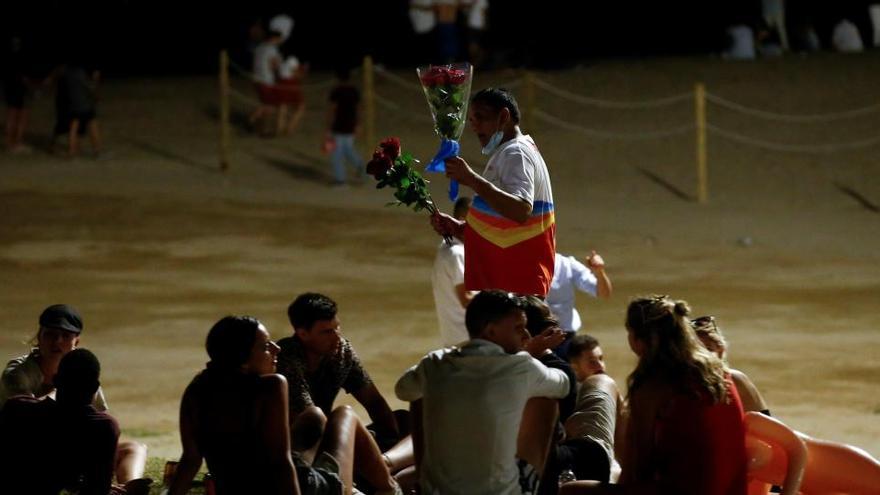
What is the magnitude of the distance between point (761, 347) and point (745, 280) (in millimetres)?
3015

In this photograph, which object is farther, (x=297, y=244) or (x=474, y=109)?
(x=297, y=244)

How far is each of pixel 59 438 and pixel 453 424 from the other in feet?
5.50

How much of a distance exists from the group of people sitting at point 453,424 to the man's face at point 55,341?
0.87 meters

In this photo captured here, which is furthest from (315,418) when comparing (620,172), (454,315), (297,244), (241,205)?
(620,172)

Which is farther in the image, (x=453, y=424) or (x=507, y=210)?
(x=507, y=210)

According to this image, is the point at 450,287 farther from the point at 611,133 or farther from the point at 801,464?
the point at 611,133

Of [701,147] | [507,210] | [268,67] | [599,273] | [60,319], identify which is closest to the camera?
[507,210]

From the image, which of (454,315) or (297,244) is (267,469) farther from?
(297,244)

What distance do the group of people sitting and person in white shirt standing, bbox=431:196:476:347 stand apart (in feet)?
7.23

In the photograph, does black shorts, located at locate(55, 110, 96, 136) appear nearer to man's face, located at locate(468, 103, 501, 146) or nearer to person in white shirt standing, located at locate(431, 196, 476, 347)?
person in white shirt standing, located at locate(431, 196, 476, 347)

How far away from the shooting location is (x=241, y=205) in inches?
790

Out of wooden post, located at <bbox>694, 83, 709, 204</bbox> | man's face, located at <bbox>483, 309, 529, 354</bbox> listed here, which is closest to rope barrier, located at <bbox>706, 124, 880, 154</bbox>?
wooden post, located at <bbox>694, 83, 709, 204</bbox>

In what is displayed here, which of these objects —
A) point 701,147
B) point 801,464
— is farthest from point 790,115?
point 801,464

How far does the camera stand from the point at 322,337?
723 centimetres
